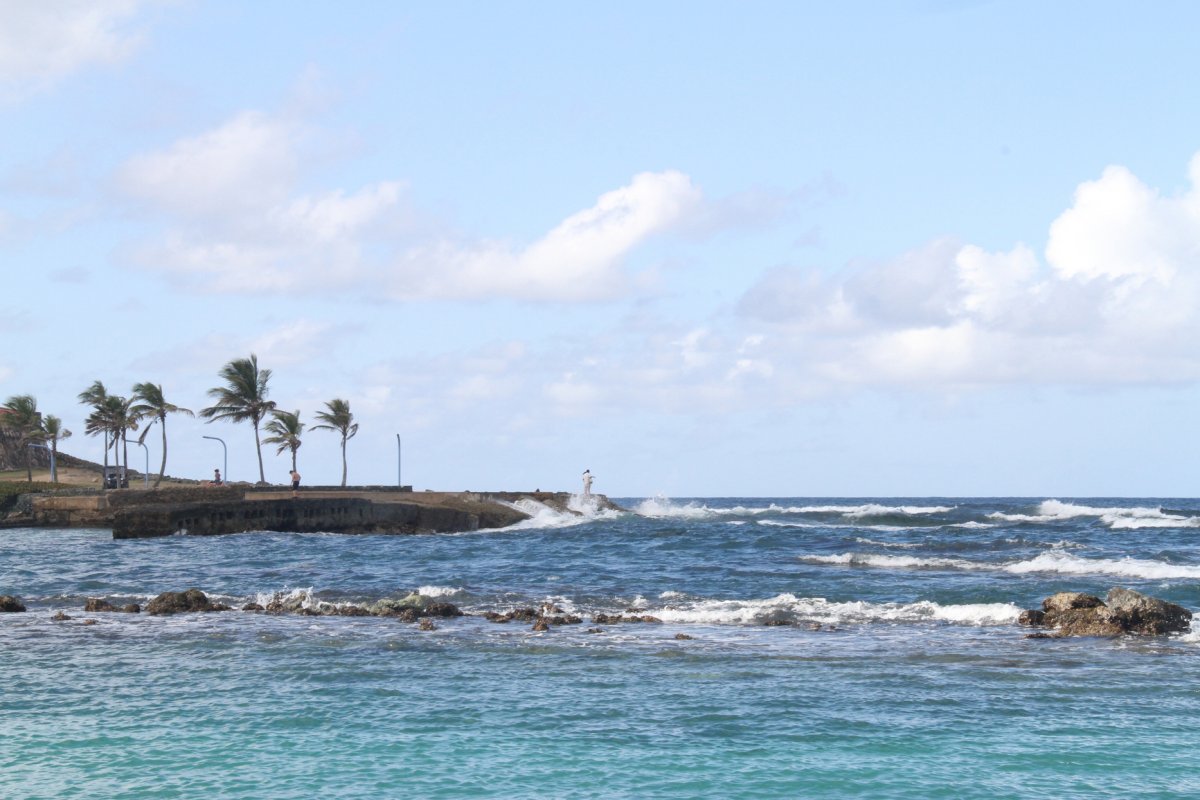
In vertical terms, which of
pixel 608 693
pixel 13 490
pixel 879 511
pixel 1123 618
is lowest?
pixel 608 693

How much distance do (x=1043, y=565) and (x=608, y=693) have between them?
73.9ft

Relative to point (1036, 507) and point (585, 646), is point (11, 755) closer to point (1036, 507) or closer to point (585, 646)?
point (585, 646)

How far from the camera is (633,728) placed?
12680 millimetres

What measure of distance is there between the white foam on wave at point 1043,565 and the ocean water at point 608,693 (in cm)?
31

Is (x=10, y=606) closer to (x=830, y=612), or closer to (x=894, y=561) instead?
(x=830, y=612)

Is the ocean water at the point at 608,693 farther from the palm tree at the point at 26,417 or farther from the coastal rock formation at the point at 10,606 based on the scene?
the palm tree at the point at 26,417

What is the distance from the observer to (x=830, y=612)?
23.4 metres

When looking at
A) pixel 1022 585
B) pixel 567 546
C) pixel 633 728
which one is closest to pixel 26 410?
pixel 567 546

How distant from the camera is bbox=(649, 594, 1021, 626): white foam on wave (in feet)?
73.8

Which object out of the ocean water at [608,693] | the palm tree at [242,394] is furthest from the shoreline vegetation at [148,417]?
the ocean water at [608,693]

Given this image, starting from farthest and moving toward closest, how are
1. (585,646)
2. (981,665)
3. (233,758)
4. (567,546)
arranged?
(567,546) < (585,646) < (981,665) < (233,758)

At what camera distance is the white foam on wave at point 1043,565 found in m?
30.7

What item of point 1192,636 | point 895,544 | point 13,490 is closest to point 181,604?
point 1192,636

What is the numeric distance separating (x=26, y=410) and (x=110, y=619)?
255ft
